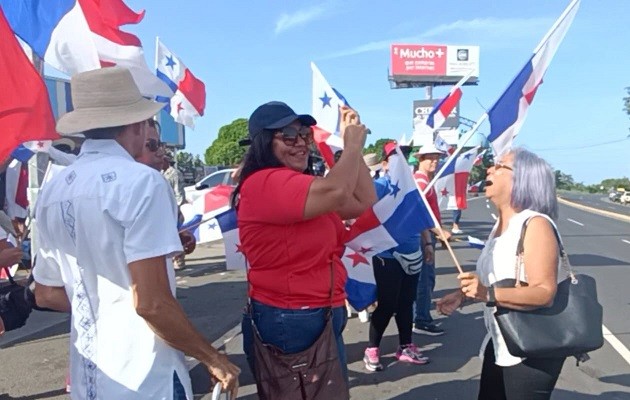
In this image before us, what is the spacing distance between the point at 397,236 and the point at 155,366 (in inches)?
84.9

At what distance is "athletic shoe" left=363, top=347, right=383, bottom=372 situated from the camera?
4.93 meters

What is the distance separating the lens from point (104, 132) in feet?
6.47

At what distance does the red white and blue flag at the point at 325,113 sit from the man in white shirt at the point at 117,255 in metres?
1.89

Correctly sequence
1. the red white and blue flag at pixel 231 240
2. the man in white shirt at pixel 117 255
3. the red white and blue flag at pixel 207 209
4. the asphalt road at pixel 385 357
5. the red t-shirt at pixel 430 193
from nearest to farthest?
the man in white shirt at pixel 117 255 → the red white and blue flag at pixel 231 240 → the asphalt road at pixel 385 357 → the red white and blue flag at pixel 207 209 → the red t-shirt at pixel 430 193

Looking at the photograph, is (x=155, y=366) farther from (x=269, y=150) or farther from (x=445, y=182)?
(x=445, y=182)

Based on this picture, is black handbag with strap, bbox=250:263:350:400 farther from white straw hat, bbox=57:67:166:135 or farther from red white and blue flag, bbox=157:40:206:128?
red white and blue flag, bbox=157:40:206:128

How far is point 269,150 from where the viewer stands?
259cm

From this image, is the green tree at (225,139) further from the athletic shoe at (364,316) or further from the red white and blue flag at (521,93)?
the red white and blue flag at (521,93)

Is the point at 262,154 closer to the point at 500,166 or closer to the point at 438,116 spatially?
the point at 500,166

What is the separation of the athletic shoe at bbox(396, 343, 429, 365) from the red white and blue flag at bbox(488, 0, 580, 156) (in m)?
2.08

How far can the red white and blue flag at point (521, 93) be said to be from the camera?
3.87 meters

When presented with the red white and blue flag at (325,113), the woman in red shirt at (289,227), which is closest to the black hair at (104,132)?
the woman in red shirt at (289,227)

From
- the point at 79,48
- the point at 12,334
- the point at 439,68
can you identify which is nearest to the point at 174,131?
the point at 12,334

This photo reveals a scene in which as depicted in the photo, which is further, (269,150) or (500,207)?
(500,207)
